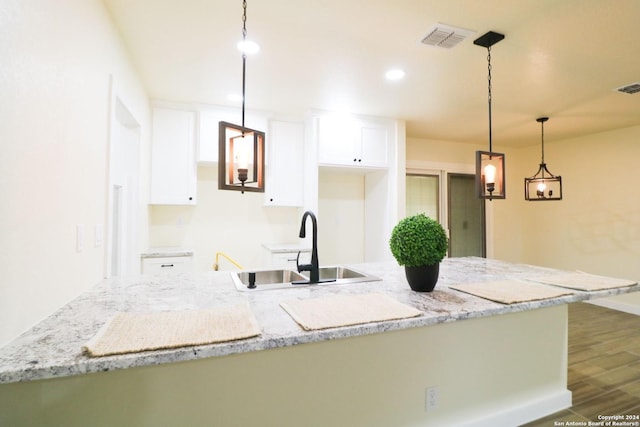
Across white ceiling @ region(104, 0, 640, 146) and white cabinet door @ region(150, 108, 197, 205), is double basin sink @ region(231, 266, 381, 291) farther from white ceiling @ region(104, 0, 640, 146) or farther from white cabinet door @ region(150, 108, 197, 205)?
white cabinet door @ region(150, 108, 197, 205)

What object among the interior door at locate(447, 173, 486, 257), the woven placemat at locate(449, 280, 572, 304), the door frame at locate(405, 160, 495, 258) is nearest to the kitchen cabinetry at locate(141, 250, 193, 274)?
the woven placemat at locate(449, 280, 572, 304)

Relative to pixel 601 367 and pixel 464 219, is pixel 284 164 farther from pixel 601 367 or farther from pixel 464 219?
pixel 601 367

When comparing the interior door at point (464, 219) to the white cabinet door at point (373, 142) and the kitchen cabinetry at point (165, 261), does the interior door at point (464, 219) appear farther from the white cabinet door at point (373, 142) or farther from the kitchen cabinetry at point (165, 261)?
the kitchen cabinetry at point (165, 261)

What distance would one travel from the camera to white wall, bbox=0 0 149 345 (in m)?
0.99

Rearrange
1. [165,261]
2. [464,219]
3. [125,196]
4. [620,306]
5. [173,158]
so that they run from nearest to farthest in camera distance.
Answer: [125,196], [165,261], [173,158], [620,306], [464,219]

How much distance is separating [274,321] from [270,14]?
6.05 ft

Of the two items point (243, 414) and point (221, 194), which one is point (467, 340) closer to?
point (243, 414)

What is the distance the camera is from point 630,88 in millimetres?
3062

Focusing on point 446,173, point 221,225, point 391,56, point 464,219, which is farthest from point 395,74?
point 464,219

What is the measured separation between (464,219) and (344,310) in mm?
4878

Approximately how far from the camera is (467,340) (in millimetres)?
1778

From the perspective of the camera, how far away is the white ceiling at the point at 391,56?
1.94 meters

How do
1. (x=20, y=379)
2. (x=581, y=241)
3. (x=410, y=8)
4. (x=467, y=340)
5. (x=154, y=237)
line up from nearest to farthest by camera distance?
(x=20, y=379)
(x=467, y=340)
(x=410, y=8)
(x=154, y=237)
(x=581, y=241)

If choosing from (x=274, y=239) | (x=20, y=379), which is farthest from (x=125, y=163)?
(x=20, y=379)
